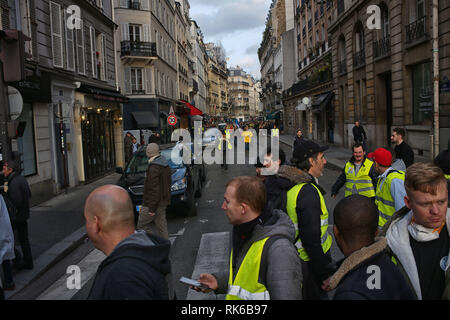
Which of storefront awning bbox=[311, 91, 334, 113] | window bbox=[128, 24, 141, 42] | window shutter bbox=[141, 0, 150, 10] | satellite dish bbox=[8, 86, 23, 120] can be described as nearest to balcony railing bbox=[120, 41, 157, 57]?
window bbox=[128, 24, 141, 42]

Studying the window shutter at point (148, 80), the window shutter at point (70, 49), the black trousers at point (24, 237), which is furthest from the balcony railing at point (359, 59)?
the black trousers at point (24, 237)

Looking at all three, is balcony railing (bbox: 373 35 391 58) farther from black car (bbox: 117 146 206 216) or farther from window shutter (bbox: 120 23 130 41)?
window shutter (bbox: 120 23 130 41)

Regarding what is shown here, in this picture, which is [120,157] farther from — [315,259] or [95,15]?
[315,259]

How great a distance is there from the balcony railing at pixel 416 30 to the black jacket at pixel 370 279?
16.3 m

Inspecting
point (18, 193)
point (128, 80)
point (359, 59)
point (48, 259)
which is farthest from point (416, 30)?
point (128, 80)

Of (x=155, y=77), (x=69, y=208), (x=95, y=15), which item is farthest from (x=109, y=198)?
(x=155, y=77)

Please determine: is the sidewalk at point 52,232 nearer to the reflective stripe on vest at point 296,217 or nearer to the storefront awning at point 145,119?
the reflective stripe on vest at point 296,217

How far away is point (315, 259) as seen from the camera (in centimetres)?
311

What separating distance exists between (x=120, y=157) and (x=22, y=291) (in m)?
16.4

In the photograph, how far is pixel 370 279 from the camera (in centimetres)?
191

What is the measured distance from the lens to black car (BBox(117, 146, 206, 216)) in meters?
9.25

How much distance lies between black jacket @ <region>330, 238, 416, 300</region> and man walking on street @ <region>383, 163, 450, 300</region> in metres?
0.42

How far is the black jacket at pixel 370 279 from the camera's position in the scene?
186cm

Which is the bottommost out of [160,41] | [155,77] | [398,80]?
[398,80]
